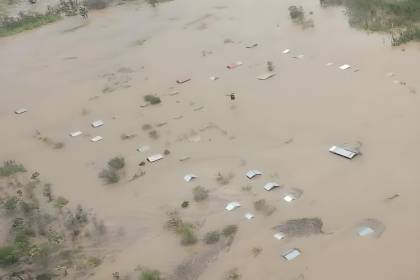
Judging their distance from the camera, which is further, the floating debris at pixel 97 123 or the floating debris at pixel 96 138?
the floating debris at pixel 97 123

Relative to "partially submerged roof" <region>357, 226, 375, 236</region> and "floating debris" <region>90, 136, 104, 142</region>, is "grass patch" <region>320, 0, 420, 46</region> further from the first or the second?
"floating debris" <region>90, 136, 104, 142</region>

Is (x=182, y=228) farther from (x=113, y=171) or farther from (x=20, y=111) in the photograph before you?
(x=20, y=111)

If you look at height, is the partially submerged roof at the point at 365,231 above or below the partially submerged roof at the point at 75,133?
below

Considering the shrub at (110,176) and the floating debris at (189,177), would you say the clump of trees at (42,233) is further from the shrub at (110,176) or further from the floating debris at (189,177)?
the floating debris at (189,177)

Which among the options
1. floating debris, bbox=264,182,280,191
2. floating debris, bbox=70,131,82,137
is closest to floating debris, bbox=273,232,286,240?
floating debris, bbox=264,182,280,191

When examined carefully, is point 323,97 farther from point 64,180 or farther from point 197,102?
point 64,180

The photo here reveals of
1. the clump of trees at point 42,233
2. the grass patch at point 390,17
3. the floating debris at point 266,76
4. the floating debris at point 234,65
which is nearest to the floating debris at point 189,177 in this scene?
the clump of trees at point 42,233

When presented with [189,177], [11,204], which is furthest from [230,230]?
[11,204]
